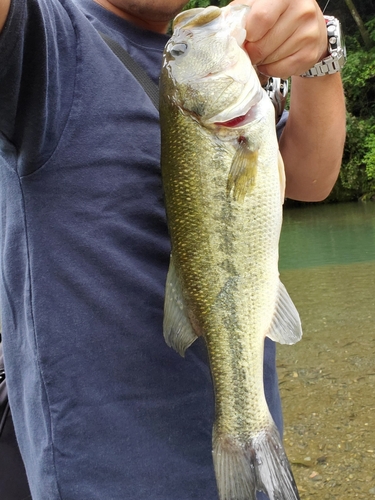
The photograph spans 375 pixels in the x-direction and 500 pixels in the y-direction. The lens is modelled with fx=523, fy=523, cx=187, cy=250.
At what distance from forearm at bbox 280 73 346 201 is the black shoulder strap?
1.84ft

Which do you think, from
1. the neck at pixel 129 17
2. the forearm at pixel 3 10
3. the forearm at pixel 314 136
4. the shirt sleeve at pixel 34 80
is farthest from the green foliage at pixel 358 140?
the forearm at pixel 3 10

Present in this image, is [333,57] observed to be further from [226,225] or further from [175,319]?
[175,319]

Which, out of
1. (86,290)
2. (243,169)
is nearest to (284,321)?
(243,169)

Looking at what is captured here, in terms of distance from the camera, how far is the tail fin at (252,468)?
53.9 inches

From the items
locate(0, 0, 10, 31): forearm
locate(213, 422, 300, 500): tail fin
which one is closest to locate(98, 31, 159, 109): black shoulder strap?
locate(0, 0, 10, 31): forearm

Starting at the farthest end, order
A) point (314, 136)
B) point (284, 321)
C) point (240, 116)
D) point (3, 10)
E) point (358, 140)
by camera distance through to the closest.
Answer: point (358, 140) → point (314, 136) → point (284, 321) → point (240, 116) → point (3, 10)

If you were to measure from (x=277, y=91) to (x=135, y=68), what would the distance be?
26.9 inches

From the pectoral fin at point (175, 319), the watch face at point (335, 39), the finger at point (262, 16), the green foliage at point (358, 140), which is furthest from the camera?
the green foliage at point (358, 140)

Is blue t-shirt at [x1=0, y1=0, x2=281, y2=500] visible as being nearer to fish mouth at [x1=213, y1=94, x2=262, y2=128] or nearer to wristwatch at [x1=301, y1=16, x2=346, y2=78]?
fish mouth at [x1=213, y1=94, x2=262, y2=128]

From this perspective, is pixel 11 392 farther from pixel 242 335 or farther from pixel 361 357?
pixel 361 357

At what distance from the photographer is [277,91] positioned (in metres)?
2.05

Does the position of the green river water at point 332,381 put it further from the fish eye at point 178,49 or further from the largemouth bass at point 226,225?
→ the fish eye at point 178,49

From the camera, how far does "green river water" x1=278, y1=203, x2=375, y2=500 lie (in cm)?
315

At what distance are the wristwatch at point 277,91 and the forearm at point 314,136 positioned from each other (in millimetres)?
52
